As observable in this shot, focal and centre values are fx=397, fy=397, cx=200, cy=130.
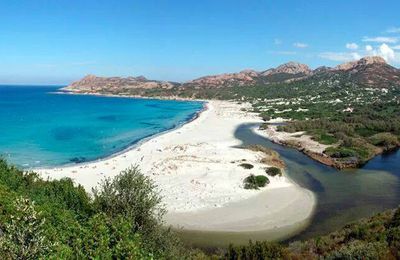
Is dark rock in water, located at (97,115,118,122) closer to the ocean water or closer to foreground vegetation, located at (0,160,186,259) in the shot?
the ocean water

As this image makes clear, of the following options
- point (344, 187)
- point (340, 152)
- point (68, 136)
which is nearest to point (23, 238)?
point (344, 187)

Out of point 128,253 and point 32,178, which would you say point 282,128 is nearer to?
point 32,178

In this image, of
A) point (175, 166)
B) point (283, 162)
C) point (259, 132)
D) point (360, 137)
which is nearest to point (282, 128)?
point (259, 132)

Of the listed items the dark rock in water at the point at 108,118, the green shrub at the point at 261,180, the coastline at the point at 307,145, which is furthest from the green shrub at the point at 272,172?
the dark rock in water at the point at 108,118

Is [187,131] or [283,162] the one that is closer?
[283,162]

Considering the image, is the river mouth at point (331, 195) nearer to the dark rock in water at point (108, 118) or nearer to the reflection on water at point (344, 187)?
the reflection on water at point (344, 187)

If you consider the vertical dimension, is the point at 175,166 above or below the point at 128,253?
below
